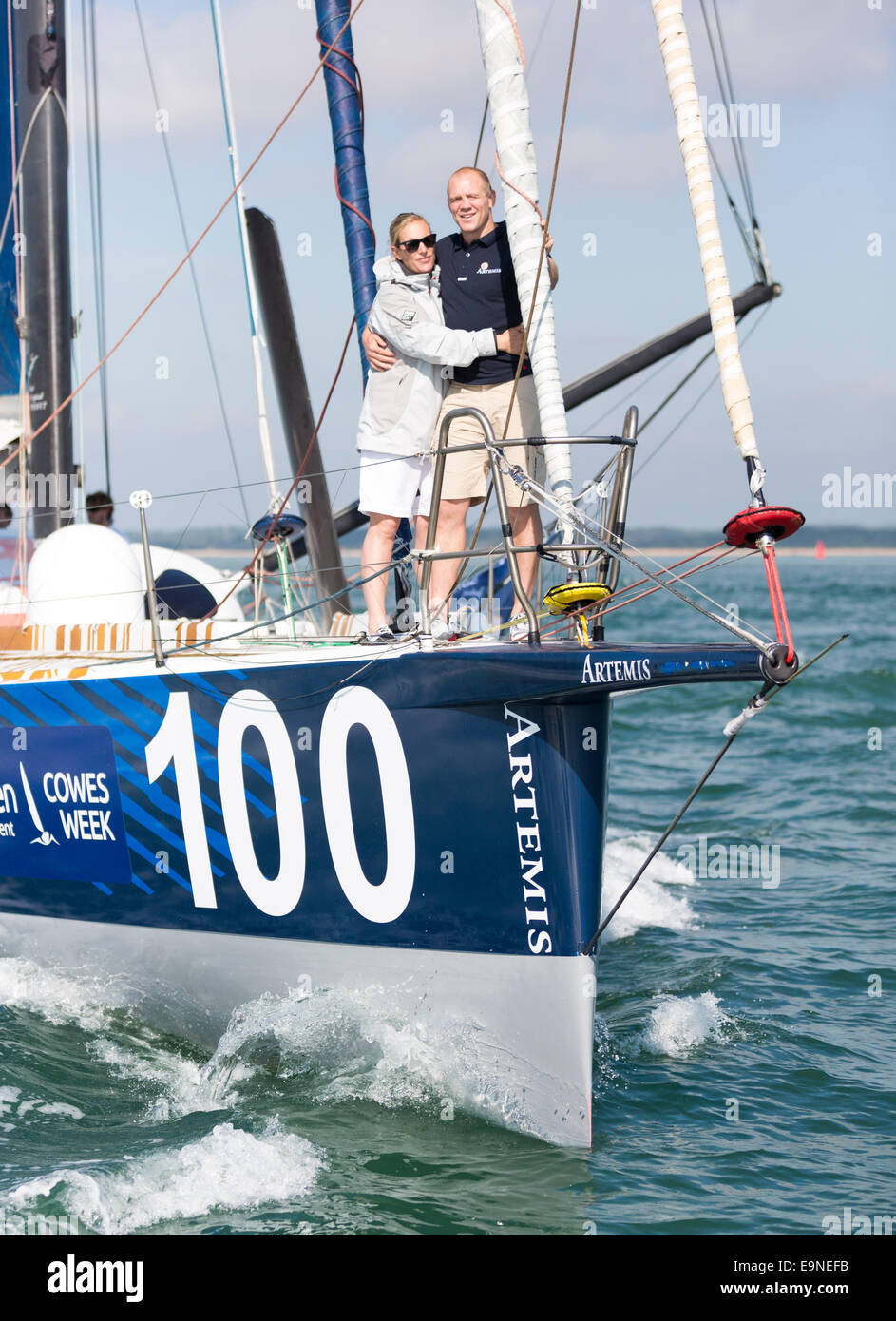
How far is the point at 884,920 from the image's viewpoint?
6.33 meters

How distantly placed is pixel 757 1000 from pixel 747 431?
267 centimetres

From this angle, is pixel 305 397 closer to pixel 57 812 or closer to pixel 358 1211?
pixel 57 812

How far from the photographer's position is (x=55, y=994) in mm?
4992

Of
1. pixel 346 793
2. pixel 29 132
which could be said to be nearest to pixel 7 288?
Answer: pixel 29 132

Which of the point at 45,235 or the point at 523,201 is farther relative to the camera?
the point at 45,235

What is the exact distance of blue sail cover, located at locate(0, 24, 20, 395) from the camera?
7.28 metres

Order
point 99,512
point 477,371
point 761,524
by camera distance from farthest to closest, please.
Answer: point 99,512
point 477,371
point 761,524

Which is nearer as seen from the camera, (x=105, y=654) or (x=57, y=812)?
(x=57, y=812)

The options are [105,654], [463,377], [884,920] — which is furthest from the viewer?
[884,920]

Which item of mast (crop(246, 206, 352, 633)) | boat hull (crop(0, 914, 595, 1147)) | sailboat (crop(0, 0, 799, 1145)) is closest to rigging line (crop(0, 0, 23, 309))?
mast (crop(246, 206, 352, 633))

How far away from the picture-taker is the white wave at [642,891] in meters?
6.52

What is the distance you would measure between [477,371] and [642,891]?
11.6 feet

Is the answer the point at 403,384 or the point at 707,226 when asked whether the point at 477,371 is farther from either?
the point at 707,226
